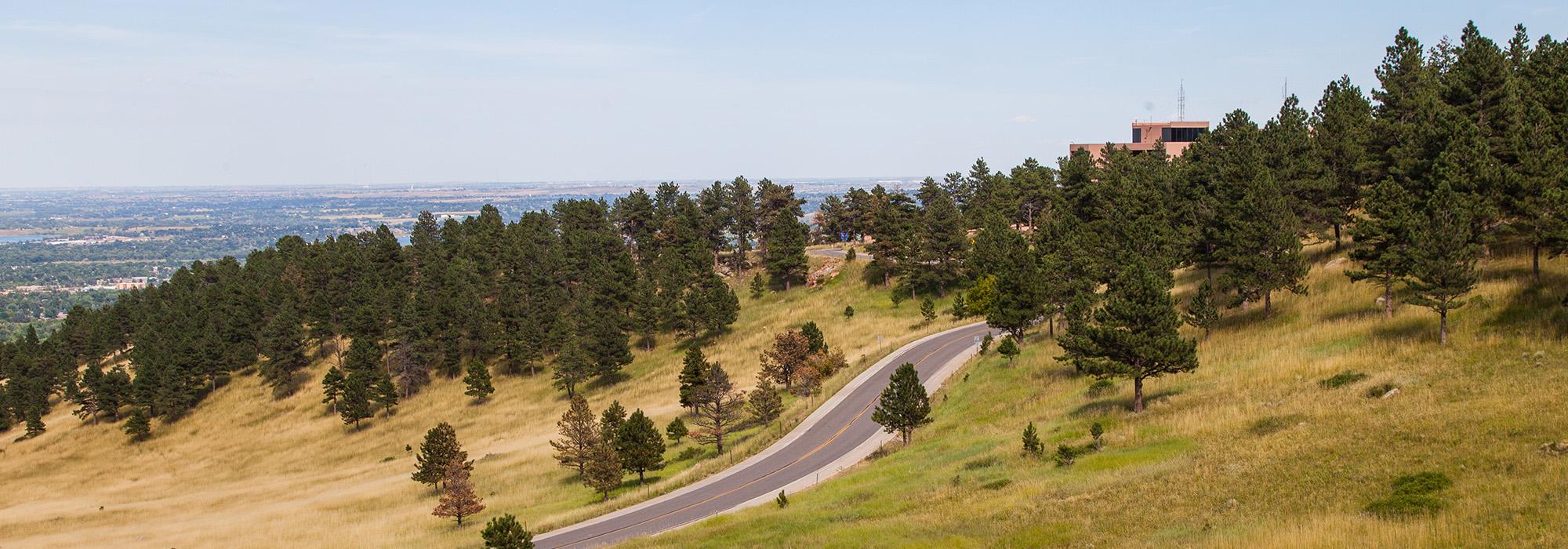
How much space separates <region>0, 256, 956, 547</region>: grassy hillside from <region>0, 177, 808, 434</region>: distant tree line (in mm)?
3073

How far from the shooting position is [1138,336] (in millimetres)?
39469

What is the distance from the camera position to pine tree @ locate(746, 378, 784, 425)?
189ft

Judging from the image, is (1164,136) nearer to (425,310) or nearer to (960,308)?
(960,308)

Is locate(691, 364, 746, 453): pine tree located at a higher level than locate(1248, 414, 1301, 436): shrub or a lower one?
lower

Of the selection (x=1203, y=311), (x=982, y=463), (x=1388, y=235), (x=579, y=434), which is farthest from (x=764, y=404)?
(x=1388, y=235)

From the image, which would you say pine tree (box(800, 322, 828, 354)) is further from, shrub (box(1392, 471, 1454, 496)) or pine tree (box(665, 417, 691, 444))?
shrub (box(1392, 471, 1454, 496))

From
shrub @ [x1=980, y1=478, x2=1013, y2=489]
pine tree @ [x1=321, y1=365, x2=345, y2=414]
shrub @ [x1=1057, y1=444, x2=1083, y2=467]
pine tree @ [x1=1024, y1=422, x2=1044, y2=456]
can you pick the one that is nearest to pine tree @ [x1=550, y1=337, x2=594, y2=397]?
pine tree @ [x1=321, y1=365, x2=345, y2=414]

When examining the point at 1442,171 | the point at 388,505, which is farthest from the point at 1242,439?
the point at 388,505

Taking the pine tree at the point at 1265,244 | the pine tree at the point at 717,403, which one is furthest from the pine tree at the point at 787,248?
the pine tree at the point at 1265,244

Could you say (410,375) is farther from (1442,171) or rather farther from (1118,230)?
(1442,171)

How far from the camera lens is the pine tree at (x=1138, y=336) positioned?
39.4 m

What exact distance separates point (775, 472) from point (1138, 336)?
19507 millimetres

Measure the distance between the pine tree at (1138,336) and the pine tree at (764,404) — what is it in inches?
901

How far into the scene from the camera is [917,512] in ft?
100
